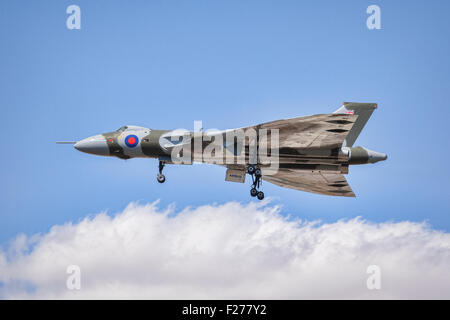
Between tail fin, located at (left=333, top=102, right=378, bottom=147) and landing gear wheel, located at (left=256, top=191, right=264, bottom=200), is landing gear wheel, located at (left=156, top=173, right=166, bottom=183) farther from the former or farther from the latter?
tail fin, located at (left=333, top=102, right=378, bottom=147)

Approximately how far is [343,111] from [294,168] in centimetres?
554

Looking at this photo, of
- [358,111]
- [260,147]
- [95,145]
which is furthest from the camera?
[95,145]

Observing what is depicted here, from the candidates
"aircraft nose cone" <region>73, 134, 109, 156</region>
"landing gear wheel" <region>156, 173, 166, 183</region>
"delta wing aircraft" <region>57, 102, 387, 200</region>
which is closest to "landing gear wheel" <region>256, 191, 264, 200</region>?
"delta wing aircraft" <region>57, 102, 387, 200</region>

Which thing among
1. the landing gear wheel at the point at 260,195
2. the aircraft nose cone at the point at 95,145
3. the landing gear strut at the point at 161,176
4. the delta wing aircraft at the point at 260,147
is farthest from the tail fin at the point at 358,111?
the aircraft nose cone at the point at 95,145

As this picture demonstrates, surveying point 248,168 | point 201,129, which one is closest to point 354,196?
point 248,168

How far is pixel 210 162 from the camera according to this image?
47.8 metres

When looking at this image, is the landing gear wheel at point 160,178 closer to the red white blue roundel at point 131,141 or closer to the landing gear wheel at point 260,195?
the red white blue roundel at point 131,141

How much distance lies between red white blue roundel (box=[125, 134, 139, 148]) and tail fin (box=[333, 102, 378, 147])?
49.1 ft

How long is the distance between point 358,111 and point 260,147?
758cm

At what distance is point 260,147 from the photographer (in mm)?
45719

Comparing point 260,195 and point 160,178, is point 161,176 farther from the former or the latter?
point 260,195

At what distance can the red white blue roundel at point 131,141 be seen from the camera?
47.8 meters

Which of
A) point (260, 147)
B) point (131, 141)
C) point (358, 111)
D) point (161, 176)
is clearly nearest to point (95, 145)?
point (131, 141)
